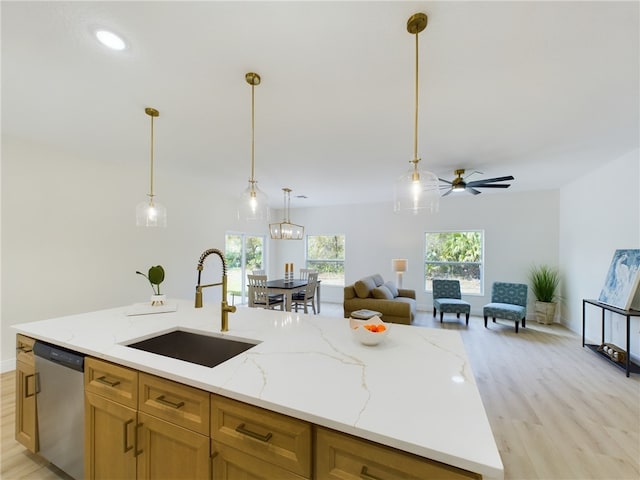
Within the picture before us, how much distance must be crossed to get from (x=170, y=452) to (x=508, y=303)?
18.2 ft

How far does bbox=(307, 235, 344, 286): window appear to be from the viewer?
284 inches

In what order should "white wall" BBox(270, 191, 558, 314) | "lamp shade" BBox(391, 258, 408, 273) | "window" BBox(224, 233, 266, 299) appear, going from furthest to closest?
"window" BBox(224, 233, 266, 299) → "lamp shade" BBox(391, 258, 408, 273) → "white wall" BBox(270, 191, 558, 314)

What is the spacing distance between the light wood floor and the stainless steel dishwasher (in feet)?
0.97

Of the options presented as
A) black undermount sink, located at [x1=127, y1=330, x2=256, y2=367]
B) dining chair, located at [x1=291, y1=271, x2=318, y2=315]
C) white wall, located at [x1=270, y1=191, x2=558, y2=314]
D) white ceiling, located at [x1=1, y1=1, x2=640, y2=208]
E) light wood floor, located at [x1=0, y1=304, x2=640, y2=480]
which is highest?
white ceiling, located at [x1=1, y1=1, x2=640, y2=208]

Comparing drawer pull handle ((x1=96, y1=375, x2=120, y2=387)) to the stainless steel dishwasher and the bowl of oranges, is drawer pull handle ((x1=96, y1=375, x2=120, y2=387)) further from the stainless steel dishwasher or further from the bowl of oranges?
the bowl of oranges

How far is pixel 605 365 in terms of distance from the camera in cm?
327

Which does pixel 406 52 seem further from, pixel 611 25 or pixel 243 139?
pixel 243 139

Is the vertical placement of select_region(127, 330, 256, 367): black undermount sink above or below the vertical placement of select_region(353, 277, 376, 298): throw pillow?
above

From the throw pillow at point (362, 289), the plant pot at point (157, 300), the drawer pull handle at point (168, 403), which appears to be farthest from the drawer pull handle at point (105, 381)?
the throw pillow at point (362, 289)

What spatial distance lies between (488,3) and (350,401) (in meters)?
1.89

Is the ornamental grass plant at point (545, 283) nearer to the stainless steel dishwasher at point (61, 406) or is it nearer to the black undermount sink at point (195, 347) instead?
the black undermount sink at point (195, 347)

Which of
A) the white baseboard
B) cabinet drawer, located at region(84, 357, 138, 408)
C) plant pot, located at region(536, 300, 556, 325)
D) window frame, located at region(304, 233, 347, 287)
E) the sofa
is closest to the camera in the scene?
cabinet drawer, located at region(84, 357, 138, 408)

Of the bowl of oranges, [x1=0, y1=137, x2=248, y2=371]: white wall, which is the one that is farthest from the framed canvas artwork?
[x1=0, y1=137, x2=248, y2=371]: white wall

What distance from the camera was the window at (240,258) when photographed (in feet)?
20.3
